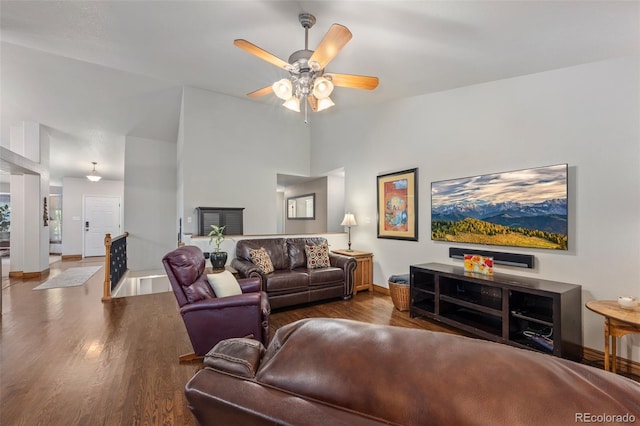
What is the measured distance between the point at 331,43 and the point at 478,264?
8.93 feet

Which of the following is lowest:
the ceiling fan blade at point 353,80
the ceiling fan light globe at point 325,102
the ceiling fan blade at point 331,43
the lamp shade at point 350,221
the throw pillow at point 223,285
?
the throw pillow at point 223,285

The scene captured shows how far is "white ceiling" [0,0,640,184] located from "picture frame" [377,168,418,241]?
4.05 feet

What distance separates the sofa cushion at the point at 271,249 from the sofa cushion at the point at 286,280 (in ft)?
1.03

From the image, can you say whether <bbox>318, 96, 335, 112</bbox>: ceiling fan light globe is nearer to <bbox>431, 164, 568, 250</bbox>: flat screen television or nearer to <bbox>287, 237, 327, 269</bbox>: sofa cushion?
<bbox>431, 164, 568, 250</bbox>: flat screen television

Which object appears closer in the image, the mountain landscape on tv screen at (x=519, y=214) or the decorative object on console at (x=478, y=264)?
the mountain landscape on tv screen at (x=519, y=214)

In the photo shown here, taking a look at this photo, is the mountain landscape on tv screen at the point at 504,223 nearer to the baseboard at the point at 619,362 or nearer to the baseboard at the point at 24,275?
the baseboard at the point at 619,362

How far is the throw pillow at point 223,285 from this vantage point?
2.56 m

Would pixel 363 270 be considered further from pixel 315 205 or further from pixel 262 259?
pixel 315 205

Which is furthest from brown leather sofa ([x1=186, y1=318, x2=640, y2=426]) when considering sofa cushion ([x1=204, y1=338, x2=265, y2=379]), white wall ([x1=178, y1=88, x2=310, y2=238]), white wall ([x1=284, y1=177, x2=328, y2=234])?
white wall ([x1=284, y1=177, x2=328, y2=234])

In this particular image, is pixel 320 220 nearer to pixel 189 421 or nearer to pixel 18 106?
pixel 189 421

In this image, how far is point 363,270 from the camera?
15.4 ft

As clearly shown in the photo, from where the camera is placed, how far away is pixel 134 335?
2928 mm

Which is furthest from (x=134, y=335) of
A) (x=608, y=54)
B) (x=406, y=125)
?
(x=608, y=54)

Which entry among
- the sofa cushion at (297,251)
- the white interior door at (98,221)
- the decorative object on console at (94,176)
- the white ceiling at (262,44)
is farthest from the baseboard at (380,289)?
the white interior door at (98,221)
